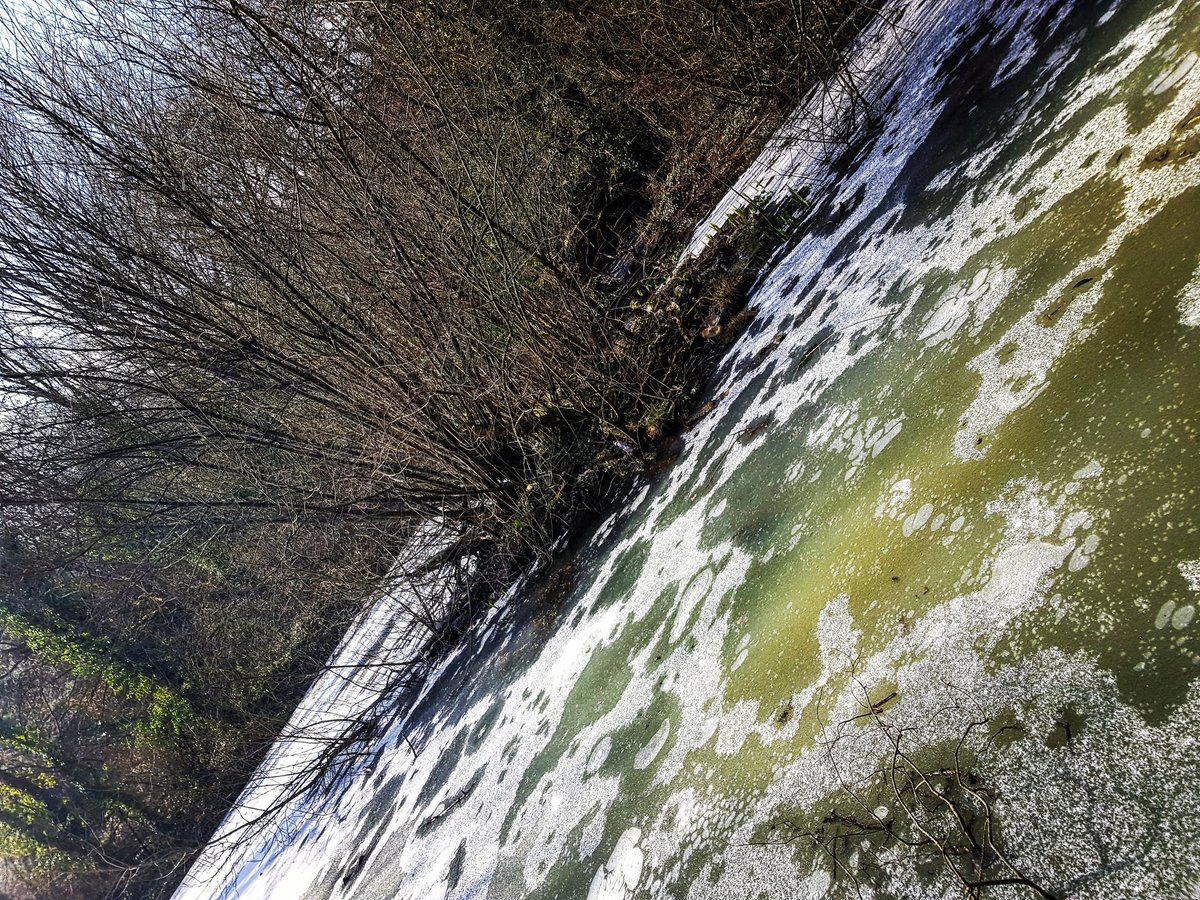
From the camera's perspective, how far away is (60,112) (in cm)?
371

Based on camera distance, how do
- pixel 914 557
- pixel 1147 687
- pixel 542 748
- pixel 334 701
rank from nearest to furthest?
pixel 1147 687, pixel 914 557, pixel 542 748, pixel 334 701

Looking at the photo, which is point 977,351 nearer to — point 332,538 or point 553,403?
point 553,403

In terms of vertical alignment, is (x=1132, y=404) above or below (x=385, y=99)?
below

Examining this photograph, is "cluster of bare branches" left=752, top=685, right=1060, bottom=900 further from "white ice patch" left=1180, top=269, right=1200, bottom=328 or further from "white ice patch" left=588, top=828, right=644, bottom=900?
"white ice patch" left=1180, top=269, right=1200, bottom=328


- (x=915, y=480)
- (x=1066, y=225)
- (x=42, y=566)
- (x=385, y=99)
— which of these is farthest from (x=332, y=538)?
(x=1066, y=225)

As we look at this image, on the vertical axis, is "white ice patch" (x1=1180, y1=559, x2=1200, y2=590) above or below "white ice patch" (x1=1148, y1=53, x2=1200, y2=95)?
below

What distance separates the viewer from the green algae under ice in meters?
1.09

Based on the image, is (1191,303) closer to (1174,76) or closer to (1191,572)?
(1191,572)

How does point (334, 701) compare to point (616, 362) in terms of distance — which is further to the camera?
point (334, 701)

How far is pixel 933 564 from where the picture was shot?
5.10 ft

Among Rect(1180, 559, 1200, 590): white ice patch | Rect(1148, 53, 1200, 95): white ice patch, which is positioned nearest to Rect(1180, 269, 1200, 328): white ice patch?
Rect(1180, 559, 1200, 590): white ice patch

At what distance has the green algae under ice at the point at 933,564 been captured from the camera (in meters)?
1.09

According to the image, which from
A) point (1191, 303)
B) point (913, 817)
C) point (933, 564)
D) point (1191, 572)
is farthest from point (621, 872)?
point (1191, 303)

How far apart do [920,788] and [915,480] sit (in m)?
0.77
